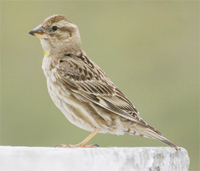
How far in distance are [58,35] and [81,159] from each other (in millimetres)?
2643

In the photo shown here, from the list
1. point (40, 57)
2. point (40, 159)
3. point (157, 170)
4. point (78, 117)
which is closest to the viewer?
point (40, 159)

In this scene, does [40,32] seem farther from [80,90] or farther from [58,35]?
[80,90]

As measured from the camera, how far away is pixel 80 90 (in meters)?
6.09

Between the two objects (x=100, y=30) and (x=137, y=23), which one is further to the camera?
(x=137, y=23)

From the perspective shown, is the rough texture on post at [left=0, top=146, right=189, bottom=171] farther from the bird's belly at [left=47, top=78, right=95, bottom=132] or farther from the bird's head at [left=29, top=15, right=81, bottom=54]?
the bird's head at [left=29, top=15, right=81, bottom=54]

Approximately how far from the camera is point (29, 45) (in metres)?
12.4

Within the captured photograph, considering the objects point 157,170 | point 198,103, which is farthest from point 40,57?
point 157,170

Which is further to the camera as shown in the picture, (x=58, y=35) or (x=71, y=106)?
(x=58, y=35)

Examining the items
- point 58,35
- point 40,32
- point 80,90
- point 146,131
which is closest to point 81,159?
point 146,131

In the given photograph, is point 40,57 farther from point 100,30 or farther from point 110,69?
point 100,30

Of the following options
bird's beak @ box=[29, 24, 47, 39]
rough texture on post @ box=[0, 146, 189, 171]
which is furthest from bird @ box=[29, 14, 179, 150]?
rough texture on post @ box=[0, 146, 189, 171]

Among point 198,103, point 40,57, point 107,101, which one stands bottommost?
point 198,103

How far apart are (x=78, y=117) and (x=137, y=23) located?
30.0 feet

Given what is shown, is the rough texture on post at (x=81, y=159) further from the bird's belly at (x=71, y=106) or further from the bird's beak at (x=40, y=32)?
the bird's beak at (x=40, y=32)
